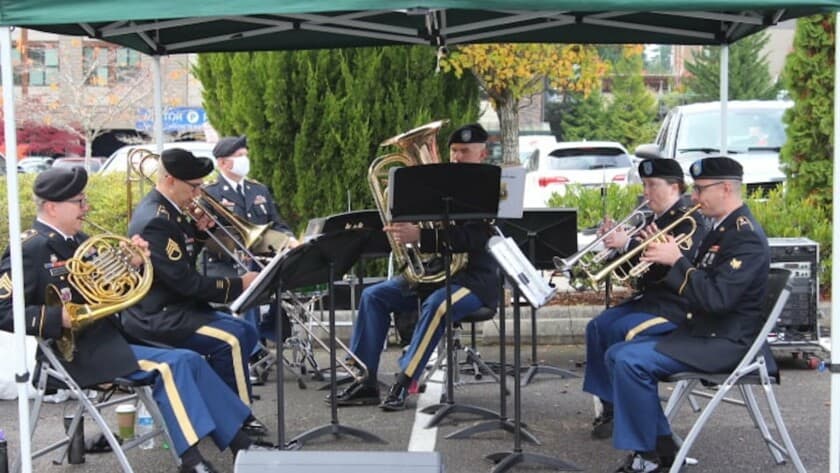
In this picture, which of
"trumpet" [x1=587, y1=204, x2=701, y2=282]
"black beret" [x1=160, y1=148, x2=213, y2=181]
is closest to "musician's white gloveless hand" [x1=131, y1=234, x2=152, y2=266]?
"black beret" [x1=160, y1=148, x2=213, y2=181]

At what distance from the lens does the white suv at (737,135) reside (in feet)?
39.4

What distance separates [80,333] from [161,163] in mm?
1079

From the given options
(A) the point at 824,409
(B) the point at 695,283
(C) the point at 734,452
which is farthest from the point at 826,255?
(B) the point at 695,283

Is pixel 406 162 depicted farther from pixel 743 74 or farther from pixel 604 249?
pixel 743 74

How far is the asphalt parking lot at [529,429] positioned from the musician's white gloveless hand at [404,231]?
1.07m

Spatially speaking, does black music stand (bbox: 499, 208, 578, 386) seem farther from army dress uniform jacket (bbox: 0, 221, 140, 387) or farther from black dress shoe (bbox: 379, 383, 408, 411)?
army dress uniform jacket (bbox: 0, 221, 140, 387)

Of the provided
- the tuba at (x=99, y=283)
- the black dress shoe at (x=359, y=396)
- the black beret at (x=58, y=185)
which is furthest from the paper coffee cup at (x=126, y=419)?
the black dress shoe at (x=359, y=396)

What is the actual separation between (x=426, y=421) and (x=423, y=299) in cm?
79

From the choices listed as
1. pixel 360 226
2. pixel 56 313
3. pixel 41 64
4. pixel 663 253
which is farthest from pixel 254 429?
→ pixel 41 64

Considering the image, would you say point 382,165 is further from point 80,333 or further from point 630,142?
point 630,142

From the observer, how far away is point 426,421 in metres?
6.16

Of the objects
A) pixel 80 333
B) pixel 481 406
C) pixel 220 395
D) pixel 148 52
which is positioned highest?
pixel 148 52

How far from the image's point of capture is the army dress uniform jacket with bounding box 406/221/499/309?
5926 millimetres

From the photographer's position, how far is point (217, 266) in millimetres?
6980
